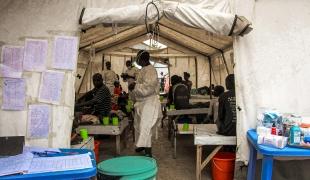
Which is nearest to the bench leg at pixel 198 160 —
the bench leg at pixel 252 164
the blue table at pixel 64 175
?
the bench leg at pixel 252 164

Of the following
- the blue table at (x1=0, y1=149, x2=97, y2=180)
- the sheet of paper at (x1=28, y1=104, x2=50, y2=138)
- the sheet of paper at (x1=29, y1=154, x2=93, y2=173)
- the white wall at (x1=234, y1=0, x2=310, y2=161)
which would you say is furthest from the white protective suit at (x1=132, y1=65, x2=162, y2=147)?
the blue table at (x1=0, y1=149, x2=97, y2=180)

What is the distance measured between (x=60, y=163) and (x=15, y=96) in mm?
1188

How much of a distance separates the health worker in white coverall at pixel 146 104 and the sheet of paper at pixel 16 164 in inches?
104

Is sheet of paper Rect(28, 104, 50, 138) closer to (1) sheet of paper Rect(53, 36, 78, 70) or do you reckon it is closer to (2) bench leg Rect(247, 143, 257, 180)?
(1) sheet of paper Rect(53, 36, 78, 70)

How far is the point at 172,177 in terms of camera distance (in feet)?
14.2

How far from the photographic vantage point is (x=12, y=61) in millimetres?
2953

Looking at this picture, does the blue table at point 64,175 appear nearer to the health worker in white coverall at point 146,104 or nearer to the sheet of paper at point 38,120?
the sheet of paper at point 38,120

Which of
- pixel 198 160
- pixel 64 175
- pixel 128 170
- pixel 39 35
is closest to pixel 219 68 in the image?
pixel 198 160

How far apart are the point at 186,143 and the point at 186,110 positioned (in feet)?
2.96

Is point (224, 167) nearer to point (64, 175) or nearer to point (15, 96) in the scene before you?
point (64, 175)

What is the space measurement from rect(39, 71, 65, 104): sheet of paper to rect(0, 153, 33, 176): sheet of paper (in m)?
0.76

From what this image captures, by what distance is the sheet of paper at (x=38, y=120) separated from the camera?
2.95 m

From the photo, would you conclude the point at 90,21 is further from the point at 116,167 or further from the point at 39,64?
the point at 116,167

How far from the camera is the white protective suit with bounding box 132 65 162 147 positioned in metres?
4.85
